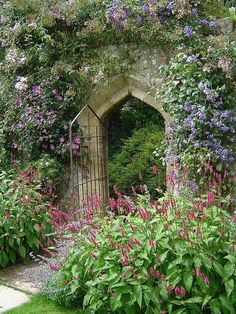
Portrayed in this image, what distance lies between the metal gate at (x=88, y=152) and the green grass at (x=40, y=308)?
7.26 ft

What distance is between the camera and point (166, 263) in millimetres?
3344

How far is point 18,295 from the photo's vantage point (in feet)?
14.1

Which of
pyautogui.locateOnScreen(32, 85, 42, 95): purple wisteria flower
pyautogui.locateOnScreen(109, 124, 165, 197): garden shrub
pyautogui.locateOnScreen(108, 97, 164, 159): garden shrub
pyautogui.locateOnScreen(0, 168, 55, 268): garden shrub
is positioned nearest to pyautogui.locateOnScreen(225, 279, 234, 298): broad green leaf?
pyautogui.locateOnScreen(0, 168, 55, 268): garden shrub

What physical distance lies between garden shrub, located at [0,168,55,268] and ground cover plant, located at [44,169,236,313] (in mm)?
1458

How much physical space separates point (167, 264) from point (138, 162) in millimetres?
5848

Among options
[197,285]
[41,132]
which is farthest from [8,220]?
[197,285]

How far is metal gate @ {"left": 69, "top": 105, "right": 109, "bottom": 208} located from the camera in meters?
6.28

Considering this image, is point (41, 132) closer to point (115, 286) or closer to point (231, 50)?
point (231, 50)

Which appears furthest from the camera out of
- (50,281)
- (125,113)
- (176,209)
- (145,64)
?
(125,113)

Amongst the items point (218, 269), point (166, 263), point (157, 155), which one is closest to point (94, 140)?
point (157, 155)

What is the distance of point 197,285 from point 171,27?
10.5ft

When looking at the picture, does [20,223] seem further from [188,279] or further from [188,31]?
[188,31]

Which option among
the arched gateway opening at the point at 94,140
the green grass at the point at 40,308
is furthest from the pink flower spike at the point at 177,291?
the arched gateway opening at the point at 94,140

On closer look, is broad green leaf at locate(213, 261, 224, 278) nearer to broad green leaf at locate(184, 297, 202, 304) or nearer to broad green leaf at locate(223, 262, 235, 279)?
broad green leaf at locate(223, 262, 235, 279)
